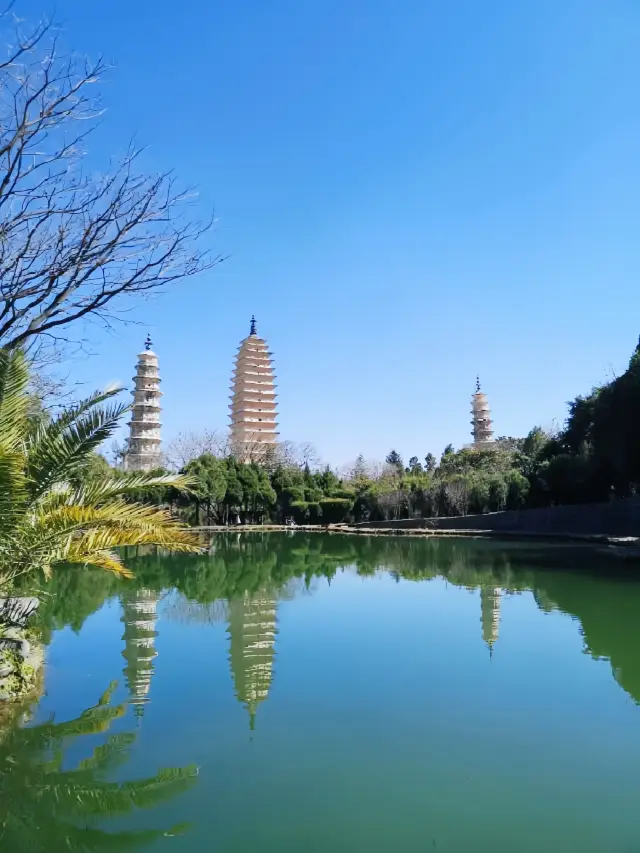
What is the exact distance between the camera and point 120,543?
15.4 ft

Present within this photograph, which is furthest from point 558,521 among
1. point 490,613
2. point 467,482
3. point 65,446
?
point 65,446

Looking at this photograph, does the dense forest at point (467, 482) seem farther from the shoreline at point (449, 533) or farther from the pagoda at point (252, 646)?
the pagoda at point (252, 646)

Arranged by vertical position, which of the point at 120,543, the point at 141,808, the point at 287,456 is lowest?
the point at 141,808

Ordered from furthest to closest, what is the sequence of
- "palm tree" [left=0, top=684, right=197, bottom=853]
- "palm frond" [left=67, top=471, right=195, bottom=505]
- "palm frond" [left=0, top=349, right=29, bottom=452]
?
"palm frond" [left=67, top=471, right=195, bottom=505] < "palm frond" [left=0, top=349, right=29, bottom=452] < "palm tree" [left=0, top=684, right=197, bottom=853]

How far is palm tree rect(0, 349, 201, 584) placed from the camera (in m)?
4.25

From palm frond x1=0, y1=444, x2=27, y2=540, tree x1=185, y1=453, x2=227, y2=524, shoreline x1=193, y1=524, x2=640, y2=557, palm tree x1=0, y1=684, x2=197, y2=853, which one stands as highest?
tree x1=185, y1=453, x2=227, y2=524

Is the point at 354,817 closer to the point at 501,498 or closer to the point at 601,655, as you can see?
the point at 601,655

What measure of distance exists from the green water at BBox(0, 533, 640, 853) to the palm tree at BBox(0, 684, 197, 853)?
0.01 metres

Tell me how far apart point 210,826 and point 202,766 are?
0.73 m

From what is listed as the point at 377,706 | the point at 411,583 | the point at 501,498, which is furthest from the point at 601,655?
the point at 501,498

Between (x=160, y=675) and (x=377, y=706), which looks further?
(x=160, y=675)

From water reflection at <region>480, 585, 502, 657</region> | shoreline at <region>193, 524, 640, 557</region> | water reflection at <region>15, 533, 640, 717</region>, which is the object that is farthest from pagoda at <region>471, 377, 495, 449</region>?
water reflection at <region>480, 585, 502, 657</region>

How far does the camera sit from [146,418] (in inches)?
1737

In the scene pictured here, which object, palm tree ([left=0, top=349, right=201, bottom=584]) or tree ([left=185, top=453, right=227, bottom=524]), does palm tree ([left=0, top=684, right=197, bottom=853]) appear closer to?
palm tree ([left=0, top=349, right=201, bottom=584])
